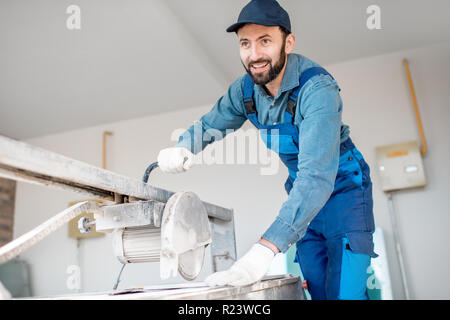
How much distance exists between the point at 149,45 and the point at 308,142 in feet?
7.64

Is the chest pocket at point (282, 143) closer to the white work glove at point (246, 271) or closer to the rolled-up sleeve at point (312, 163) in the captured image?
the rolled-up sleeve at point (312, 163)

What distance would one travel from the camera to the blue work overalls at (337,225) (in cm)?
128

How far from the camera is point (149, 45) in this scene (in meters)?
3.18

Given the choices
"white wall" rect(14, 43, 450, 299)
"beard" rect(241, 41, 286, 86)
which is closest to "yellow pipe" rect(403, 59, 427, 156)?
"white wall" rect(14, 43, 450, 299)

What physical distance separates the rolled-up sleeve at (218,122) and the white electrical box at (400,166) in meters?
2.00

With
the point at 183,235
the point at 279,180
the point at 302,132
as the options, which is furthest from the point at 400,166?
the point at 183,235

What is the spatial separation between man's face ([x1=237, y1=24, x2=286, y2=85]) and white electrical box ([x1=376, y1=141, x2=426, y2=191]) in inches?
85.0

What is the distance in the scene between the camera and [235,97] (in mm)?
1546

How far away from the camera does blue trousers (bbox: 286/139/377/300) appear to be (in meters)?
1.28

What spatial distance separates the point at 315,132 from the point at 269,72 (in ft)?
1.06

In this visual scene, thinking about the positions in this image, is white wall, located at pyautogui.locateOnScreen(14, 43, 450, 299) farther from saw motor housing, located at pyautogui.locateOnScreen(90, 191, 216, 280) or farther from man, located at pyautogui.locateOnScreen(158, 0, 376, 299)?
saw motor housing, located at pyautogui.locateOnScreen(90, 191, 216, 280)
